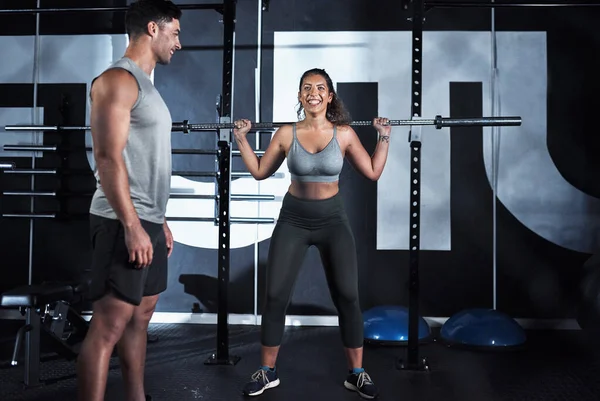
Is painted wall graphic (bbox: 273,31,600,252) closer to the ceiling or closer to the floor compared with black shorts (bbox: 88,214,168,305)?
closer to the ceiling

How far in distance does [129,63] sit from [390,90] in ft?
9.35

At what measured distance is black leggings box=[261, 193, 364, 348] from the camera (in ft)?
8.74

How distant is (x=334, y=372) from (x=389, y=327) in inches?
28.4

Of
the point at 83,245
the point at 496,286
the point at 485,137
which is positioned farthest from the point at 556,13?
the point at 83,245

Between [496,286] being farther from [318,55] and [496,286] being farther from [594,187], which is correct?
[318,55]

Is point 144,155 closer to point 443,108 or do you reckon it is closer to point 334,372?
point 334,372

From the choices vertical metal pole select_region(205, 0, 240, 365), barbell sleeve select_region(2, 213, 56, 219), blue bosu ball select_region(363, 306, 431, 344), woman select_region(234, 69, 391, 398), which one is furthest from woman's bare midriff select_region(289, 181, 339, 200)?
barbell sleeve select_region(2, 213, 56, 219)

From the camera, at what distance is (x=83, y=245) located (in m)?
4.48

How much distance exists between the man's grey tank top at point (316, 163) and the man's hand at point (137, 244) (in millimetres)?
1160

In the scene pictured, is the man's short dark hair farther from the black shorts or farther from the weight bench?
the weight bench

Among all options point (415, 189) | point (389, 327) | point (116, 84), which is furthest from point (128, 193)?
point (389, 327)

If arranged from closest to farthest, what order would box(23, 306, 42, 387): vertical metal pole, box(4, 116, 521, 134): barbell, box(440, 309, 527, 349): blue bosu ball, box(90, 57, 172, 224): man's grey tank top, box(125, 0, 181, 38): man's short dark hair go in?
1. box(90, 57, 172, 224): man's grey tank top
2. box(125, 0, 181, 38): man's short dark hair
3. box(23, 306, 42, 387): vertical metal pole
4. box(4, 116, 521, 134): barbell
5. box(440, 309, 527, 349): blue bosu ball

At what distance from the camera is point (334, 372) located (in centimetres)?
310

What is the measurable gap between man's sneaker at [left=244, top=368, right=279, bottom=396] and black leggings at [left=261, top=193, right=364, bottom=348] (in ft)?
0.56
